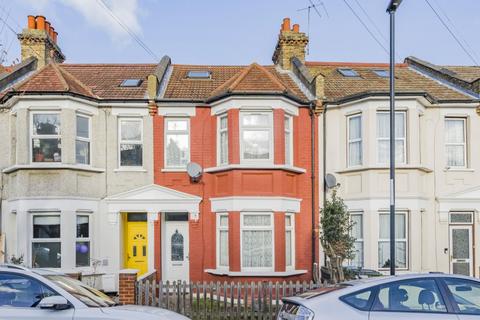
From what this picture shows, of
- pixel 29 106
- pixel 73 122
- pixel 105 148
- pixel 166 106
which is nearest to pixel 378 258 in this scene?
pixel 166 106

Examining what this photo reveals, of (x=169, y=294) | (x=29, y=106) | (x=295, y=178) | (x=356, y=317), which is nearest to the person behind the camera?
(x=356, y=317)

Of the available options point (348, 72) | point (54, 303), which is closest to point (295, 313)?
point (54, 303)

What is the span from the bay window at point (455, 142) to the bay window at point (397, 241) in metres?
2.65

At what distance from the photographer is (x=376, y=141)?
1533cm

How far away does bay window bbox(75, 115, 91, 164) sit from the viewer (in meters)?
15.4

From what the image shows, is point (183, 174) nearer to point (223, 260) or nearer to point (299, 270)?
point (223, 260)

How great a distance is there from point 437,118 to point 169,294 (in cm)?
1028

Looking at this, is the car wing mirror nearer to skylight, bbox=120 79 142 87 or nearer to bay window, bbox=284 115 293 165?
bay window, bbox=284 115 293 165

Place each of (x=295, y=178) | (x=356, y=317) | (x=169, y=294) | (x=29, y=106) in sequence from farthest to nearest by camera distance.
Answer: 1. (x=295, y=178)
2. (x=29, y=106)
3. (x=169, y=294)
4. (x=356, y=317)

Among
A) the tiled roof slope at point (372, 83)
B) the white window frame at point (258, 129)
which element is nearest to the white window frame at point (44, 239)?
the white window frame at point (258, 129)

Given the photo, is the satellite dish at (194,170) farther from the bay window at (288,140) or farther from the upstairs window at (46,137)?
the upstairs window at (46,137)

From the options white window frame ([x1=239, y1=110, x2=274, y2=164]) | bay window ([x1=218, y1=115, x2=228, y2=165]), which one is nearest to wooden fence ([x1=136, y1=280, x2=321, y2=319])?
white window frame ([x1=239, y1=110, x2=274, y2=164])

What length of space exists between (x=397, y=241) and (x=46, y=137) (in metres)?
Answer: 11.1

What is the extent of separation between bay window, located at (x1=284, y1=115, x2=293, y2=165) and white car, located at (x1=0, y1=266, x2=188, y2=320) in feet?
31.9
